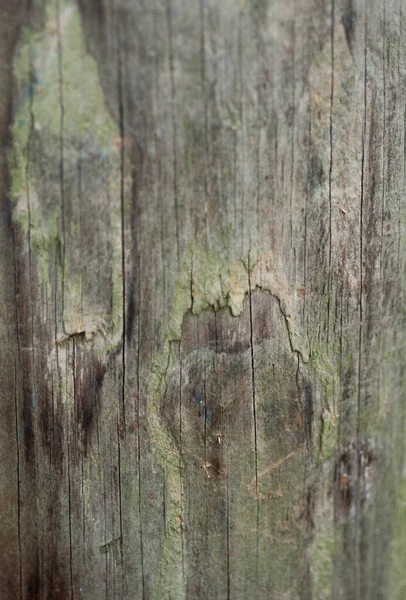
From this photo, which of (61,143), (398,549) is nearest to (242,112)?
(61,143)

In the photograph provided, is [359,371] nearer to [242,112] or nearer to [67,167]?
[242,112]

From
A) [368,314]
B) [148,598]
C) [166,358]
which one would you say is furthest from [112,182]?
[148,598]

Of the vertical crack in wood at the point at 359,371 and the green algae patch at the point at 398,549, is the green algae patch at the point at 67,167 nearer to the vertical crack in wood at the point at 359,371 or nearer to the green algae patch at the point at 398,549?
the vertical crack in wood at the point at 359,371

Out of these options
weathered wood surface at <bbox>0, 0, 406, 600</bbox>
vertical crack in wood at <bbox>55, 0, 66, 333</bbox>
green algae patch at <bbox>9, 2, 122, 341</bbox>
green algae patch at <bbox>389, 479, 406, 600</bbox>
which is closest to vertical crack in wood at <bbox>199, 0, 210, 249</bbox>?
weathered wood surface at <bbox>0, 0, 406, 600</bbox>

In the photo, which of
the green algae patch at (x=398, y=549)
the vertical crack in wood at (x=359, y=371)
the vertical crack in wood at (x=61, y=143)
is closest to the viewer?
the vertical crack in wood at (x=61, y=143)

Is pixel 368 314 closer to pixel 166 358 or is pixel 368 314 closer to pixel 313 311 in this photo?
pixel 313 311

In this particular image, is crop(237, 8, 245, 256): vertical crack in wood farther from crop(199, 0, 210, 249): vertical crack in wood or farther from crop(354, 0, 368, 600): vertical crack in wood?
crop(354, 0, 368, 600): vertical crack in wood

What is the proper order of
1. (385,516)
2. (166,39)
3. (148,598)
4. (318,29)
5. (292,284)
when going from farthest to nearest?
(385,516), (148,598), (292,284), (318,29), (166,39)

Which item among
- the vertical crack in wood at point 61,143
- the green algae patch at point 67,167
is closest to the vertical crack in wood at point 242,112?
the green algae patch at point 67,167
